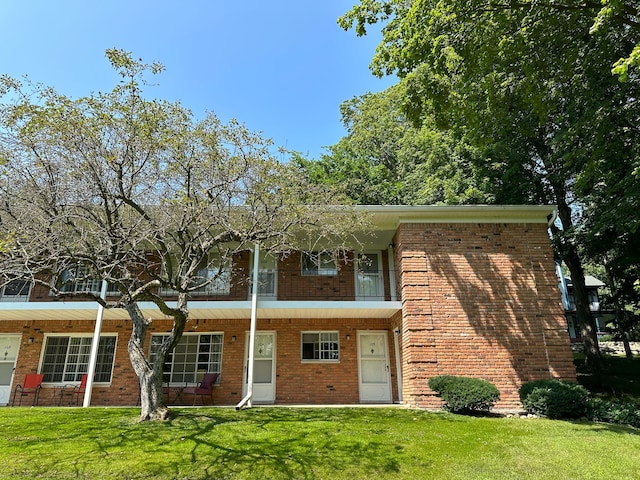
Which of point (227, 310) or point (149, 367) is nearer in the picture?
point (149, 367)

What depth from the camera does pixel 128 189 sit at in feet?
26.8

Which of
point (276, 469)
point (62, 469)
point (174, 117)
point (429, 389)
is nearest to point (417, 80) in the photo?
point (174, 117)

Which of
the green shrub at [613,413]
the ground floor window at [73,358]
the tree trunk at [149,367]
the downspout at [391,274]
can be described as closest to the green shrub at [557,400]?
the green shrub at [613,413]

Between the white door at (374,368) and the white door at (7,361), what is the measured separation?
10904 mm

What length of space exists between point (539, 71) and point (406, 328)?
696 centimetres

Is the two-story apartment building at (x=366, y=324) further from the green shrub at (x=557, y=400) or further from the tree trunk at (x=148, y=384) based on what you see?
the tree trunk at (x=148, y=384)

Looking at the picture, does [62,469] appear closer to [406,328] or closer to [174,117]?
[174,117]

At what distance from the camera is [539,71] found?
9.39m

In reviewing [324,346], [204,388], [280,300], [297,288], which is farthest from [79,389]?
[324,346]

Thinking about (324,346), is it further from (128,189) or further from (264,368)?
(128,189)

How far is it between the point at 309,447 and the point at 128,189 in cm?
581

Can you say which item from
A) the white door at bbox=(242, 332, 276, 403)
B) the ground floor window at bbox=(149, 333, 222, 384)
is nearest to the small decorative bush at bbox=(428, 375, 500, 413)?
the white door at bbox=(242, 332, 276, 403)

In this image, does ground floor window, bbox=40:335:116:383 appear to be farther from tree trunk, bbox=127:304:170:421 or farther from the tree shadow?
the tree shadow

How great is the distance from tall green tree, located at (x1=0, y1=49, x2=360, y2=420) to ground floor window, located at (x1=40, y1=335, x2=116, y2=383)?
5497 millimetres
